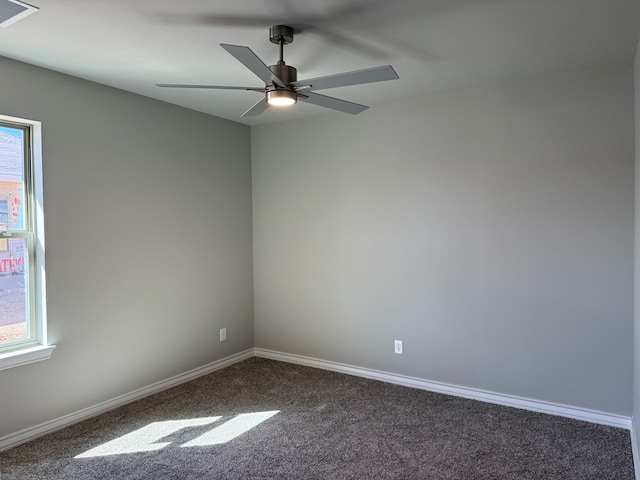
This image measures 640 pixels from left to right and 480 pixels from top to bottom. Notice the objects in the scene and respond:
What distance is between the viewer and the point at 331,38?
8.00 ft

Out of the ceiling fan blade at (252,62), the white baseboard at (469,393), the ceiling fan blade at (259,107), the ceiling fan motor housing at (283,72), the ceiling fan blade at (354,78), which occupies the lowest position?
the white baseboard at (469,393)

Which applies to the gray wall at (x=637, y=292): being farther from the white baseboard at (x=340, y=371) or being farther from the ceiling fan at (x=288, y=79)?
the ceiling fan at (x=288, y=79)

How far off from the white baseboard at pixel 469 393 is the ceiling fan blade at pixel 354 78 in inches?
101

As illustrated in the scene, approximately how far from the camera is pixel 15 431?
2754 mm

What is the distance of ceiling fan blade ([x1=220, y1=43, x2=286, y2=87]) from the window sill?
2.28m

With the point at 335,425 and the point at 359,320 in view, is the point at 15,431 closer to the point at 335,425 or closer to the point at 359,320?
the point at 335,425

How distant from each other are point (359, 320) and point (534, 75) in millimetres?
2415

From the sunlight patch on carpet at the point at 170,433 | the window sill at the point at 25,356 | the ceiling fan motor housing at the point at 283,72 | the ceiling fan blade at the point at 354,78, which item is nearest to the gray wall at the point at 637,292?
the ceiling fan blade at the point at 354,78

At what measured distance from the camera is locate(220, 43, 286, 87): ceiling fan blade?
179cm

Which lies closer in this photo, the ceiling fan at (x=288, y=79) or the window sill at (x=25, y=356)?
the ceiling fan at (x=288, y=79)

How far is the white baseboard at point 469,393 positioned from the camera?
117 inches

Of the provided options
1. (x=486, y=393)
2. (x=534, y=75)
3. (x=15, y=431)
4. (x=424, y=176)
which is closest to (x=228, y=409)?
(x=15, y=431)

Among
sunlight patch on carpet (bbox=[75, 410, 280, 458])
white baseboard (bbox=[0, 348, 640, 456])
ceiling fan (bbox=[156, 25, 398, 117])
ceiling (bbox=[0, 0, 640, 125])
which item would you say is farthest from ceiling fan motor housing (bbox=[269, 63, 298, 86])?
white baseboard (bbox=[0, 348, 640, 456])

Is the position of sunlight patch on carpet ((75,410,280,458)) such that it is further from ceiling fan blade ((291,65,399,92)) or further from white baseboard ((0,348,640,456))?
ceiling fan blade ((291,65,399,92))
